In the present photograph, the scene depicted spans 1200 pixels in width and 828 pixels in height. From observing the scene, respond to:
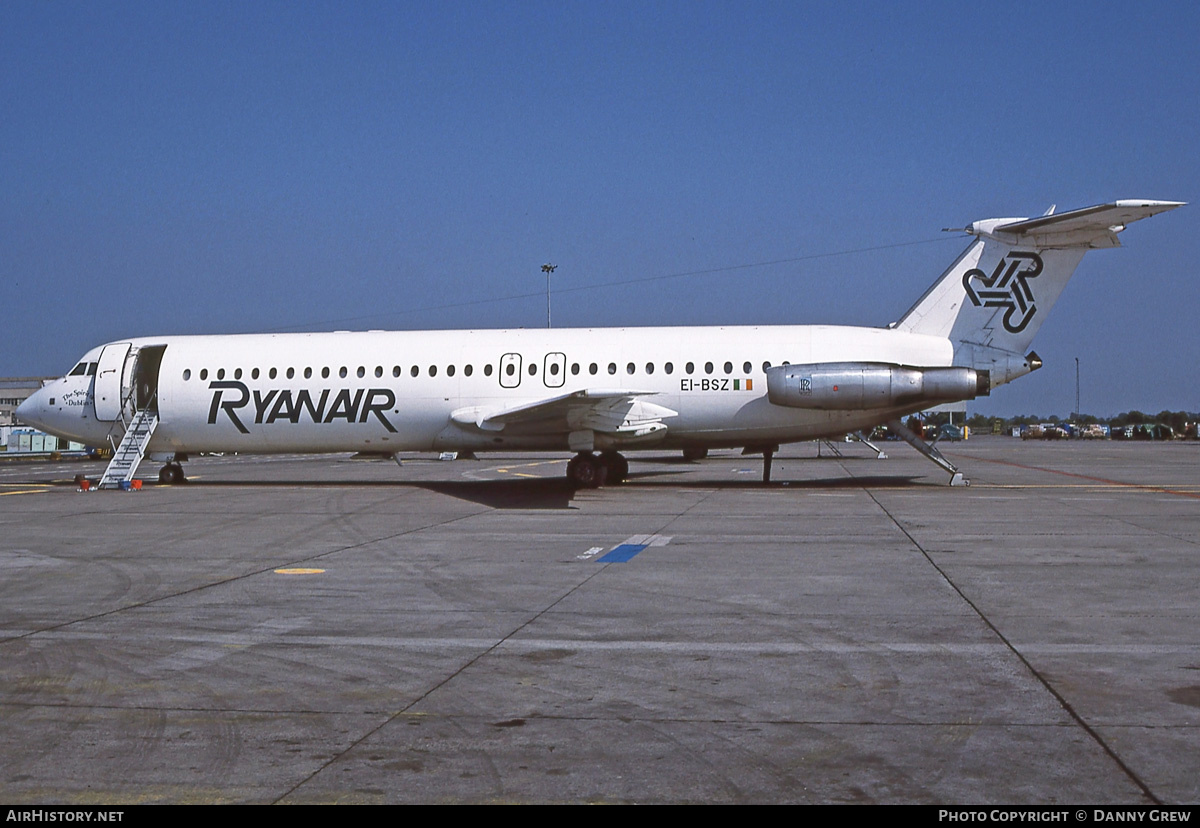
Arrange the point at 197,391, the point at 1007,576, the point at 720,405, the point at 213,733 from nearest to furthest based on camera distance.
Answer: the point at 213,733 → the point at 1007,576 → the point at 720,405 → the point at 197,391

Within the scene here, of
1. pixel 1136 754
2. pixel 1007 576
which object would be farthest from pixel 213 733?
pixel 1007 576

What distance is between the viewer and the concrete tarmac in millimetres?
5105

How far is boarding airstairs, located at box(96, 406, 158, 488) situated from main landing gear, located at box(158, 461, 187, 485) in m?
1.16

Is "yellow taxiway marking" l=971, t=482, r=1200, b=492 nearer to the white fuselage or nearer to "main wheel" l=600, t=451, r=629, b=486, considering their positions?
the white fuselage

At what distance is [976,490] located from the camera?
2378 centimetres

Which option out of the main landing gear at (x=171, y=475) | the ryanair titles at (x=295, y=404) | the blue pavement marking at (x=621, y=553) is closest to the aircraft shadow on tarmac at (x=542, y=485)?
the main landing gear at (x=171, y=475)

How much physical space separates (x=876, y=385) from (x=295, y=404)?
522 inches

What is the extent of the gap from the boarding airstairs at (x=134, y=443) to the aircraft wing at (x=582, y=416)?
26.1 ft

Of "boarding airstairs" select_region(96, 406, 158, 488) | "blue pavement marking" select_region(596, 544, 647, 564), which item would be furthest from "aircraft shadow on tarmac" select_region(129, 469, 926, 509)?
"blue pavement marking" select_region(596, 544, 647, 564)

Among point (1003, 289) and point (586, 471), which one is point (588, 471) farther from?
point (1003, 289)

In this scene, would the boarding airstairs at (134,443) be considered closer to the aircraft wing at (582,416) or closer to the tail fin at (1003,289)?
the aircraft wing at (582,416)

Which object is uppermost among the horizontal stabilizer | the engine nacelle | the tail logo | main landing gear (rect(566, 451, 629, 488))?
the horizontal stabilizer
